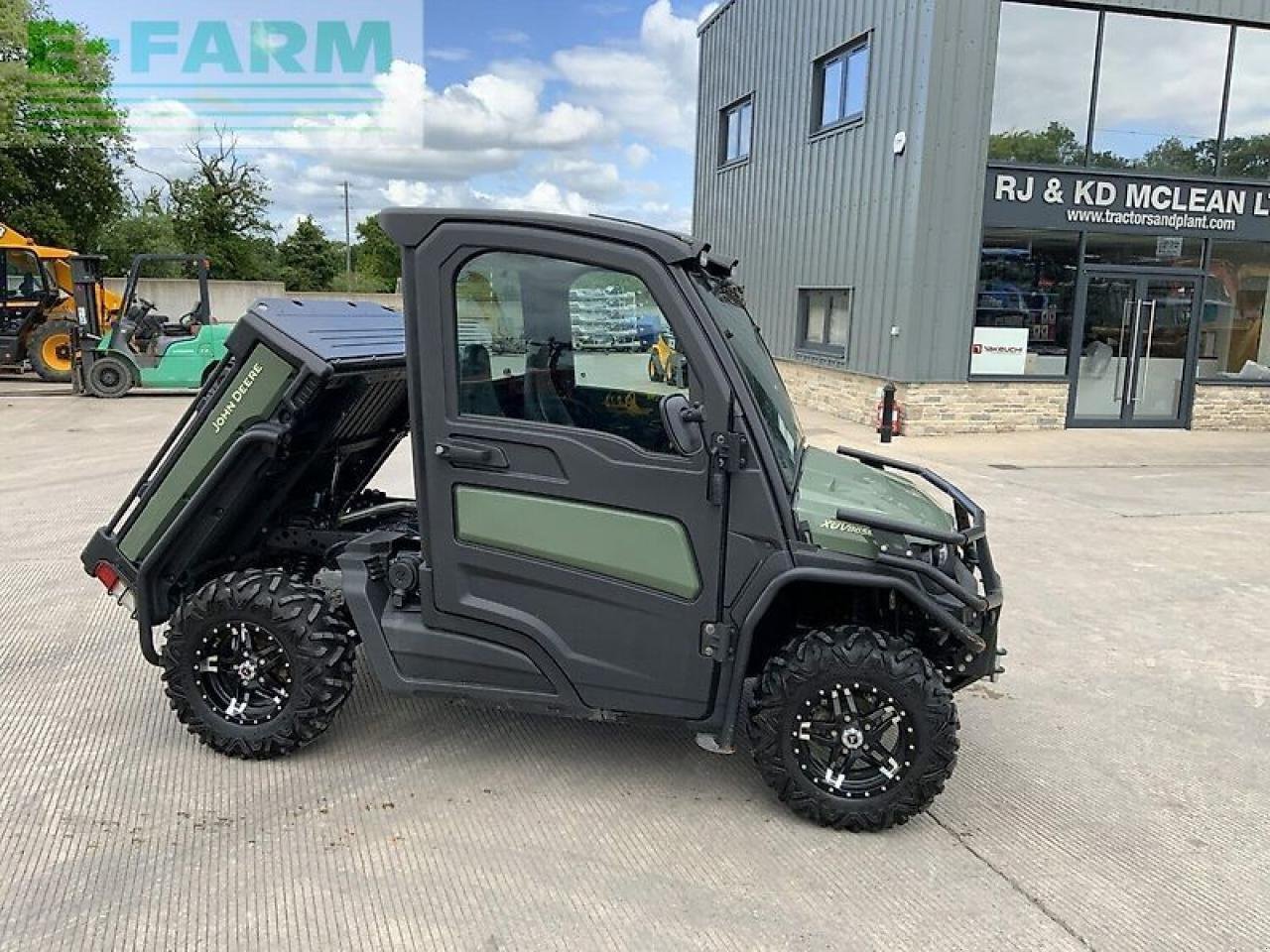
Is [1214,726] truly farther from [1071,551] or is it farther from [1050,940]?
[1071,551]

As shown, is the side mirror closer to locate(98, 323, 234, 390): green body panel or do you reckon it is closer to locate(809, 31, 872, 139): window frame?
locate(809, 31, 872, 139): window frame

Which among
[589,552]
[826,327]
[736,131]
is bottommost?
[589,552]

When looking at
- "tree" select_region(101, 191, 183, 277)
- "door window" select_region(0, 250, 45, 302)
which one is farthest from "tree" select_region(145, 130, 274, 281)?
"door window" select_region(0, 250, 45, 302)

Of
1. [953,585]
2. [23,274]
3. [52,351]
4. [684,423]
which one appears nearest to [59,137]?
[23,274]

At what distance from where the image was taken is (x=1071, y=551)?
23.0 ft

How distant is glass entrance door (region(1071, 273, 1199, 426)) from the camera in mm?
13562

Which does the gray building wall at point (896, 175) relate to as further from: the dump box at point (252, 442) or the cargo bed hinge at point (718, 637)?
the cargo bed hinge at point (718, 637)

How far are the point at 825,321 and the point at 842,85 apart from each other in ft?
11.9

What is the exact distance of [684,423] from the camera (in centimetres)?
299

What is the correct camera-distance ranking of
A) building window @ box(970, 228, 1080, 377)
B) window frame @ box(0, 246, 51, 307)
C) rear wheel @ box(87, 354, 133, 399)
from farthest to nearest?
window frame @ box(0, 246, 51, 307) < rear wheel @ box(87, 354, 133, 399) < building window @ box(970, 228, 1080, 377)

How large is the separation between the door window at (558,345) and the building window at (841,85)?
12095 mm

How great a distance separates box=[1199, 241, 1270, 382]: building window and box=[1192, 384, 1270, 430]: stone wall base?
0.68ft

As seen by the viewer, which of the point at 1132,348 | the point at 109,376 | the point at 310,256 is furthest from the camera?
the point at 310,256

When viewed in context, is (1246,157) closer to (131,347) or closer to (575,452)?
(575,452)
